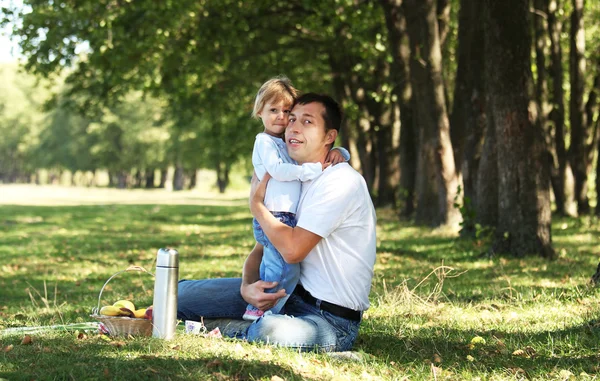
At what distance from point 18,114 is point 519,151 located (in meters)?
102

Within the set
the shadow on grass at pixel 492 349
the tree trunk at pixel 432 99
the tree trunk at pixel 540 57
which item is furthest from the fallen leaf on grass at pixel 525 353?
the tree trunk at pixel 540 57

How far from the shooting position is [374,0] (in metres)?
22.1

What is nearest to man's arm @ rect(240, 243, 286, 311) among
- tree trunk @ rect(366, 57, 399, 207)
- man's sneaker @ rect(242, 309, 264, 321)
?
man's sneaker @ rect(242, 309, 264, 321)

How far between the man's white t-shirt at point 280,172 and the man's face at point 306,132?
4.9 inches

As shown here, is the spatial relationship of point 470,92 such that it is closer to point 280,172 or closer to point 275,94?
point 275,94

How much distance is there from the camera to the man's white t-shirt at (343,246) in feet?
19.3

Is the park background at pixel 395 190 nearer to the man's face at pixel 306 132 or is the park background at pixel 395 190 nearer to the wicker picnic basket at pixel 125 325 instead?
the wicker picnic basket at pixel 125 325

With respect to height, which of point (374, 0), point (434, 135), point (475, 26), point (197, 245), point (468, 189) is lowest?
point (197, 245)

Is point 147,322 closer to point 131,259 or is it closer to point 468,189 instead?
point 131,259

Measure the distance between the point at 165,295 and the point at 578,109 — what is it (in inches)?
729

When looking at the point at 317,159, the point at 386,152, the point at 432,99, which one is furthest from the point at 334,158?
the point at 386,152

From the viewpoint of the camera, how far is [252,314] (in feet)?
20.7

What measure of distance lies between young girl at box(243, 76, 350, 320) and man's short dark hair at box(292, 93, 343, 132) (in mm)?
206

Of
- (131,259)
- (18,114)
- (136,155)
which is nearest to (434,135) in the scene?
(131,259)
